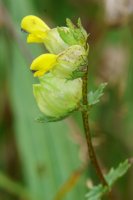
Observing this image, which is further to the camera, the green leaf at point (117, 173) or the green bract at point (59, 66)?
the green leaf at point (117, 173)

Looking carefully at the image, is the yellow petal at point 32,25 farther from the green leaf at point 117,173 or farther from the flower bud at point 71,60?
the green leaf at point 117,173

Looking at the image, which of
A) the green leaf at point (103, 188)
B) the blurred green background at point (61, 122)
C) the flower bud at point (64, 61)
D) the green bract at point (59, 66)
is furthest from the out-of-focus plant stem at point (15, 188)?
the flower bud at point (64, 61)

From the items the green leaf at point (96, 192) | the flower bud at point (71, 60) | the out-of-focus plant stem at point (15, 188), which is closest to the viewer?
the flower bud at point (71, 60)

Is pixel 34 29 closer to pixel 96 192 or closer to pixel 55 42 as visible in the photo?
pixel 55 42

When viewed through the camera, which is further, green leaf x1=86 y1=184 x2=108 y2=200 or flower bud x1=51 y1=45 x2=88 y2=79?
green leaf x1=86 y1=184 x2=108 y2=200

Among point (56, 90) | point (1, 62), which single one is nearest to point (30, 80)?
point (1, 62)

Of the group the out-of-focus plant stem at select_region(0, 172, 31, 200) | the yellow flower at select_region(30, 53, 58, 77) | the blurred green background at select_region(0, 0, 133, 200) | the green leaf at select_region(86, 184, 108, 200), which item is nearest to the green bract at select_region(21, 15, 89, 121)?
the yellow flower at select_region(30, 53, 58, 77)

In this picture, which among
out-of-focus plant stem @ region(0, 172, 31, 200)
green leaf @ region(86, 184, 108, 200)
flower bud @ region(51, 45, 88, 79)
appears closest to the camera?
flower bud @ region(51, 45, 88, 79)

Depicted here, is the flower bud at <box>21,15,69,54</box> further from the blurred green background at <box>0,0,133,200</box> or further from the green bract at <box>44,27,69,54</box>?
the blurred green background at <box>0,0,133,200</box>
